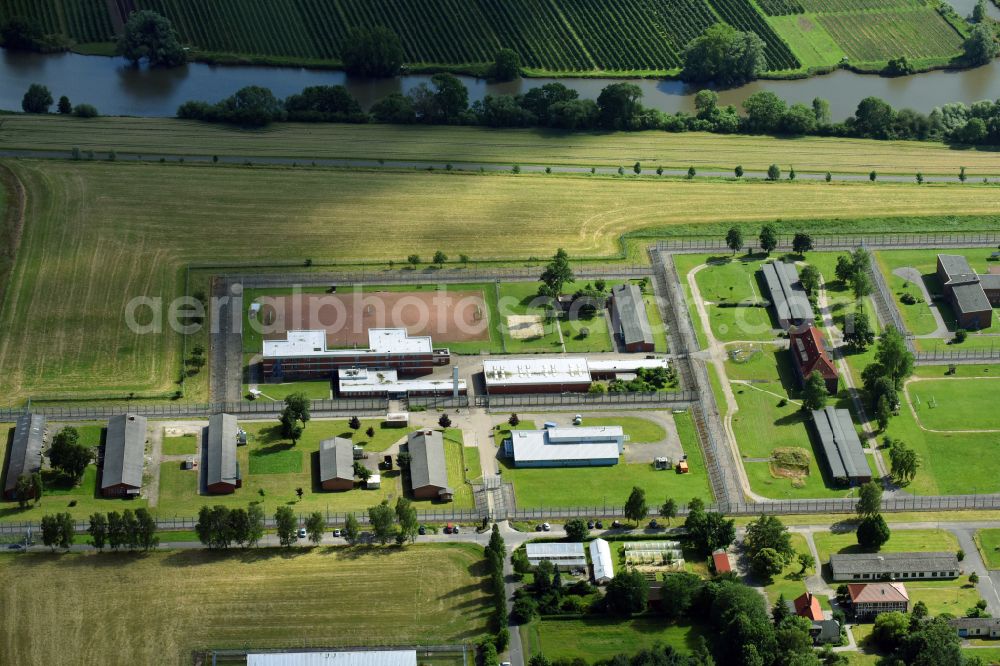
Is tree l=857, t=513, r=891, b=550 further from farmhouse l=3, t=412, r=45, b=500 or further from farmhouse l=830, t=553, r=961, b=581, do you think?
farmhouse l=3, t=412, r=45, b=500

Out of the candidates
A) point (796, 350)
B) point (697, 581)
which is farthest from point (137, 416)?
point (796, 350)

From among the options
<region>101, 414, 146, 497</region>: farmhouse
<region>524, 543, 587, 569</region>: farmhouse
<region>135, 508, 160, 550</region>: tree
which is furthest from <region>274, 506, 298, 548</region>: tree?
<region>524, 543, 587, 569</region>: farmhouse

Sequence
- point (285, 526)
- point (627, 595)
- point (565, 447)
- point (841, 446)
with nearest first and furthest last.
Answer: point (627, 595) → point (285, 526) → point (565, 447) → point (841, 446)

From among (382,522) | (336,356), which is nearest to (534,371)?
(336,356)

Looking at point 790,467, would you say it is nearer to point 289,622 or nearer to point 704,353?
point 704,353

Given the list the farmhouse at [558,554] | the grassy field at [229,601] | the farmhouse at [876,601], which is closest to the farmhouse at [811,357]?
the farmhouse at [876,601]

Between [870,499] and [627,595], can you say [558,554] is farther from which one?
[870,499]
